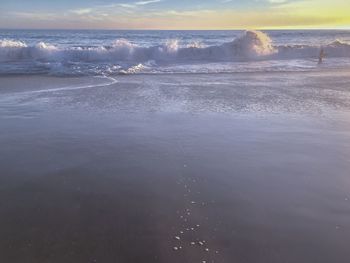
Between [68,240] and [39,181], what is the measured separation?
1615 mm

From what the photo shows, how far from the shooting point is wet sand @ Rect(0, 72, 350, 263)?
3889 mm

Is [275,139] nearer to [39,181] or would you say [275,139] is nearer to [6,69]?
[39,181]

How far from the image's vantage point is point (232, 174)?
5.58m

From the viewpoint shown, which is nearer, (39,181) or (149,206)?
(149,206)

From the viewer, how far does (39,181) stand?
5340mm

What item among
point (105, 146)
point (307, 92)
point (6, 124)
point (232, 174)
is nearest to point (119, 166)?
point (105, 146)

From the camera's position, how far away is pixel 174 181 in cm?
538

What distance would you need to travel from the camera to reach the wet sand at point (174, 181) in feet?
12.8

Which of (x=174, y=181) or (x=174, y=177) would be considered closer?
(x=174, y=181)

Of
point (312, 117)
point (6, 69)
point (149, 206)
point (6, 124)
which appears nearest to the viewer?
point (149, 206)

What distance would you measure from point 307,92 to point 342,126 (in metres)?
4.27

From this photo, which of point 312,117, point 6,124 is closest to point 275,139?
point 312,117

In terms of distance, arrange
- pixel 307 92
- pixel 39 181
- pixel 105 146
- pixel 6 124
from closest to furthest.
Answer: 1. pixel 39 181
2. pixel 105 146
3. pixel 6 124
4. pixel 307 92

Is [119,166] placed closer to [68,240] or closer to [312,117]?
[68,240]
